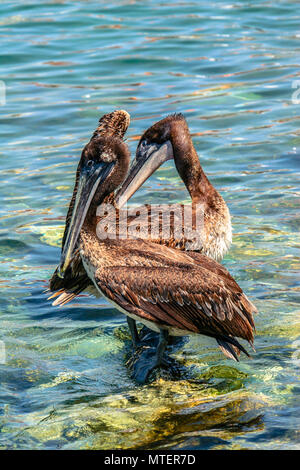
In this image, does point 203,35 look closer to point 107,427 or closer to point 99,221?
point 99,221

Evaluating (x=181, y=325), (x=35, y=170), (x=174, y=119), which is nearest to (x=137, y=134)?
(x=35, y=170)

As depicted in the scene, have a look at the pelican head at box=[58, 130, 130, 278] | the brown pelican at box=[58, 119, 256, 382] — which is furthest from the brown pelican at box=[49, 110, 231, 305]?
the brown pelican at box=[58, 119, 256, 382]

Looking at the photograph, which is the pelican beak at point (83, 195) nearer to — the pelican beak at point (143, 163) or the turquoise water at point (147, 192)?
the turquoise water at point (147, 192)

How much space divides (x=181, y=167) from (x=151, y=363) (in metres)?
2.03

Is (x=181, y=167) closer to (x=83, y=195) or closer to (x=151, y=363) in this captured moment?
(x=83, y=195)

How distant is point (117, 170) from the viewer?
563 cm

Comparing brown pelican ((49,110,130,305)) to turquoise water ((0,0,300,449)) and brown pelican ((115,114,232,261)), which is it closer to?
turquoise water ((0,0,300,449))

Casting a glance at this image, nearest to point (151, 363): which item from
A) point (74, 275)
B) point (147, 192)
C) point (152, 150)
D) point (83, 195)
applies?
point (74, 275)

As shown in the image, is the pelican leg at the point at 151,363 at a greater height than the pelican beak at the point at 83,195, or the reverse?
the pelican beak at the point at 83,195

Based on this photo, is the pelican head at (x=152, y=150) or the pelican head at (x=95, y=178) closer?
the pelican head at (x=95, y=178)

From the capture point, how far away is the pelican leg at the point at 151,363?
5.29 m

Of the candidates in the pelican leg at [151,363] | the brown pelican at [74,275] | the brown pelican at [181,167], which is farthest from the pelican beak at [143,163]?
the pelican leg at [151,363]

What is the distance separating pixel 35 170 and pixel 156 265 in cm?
455

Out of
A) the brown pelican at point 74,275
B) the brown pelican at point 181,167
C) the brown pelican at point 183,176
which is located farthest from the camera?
the brown pelican at point 181,167
